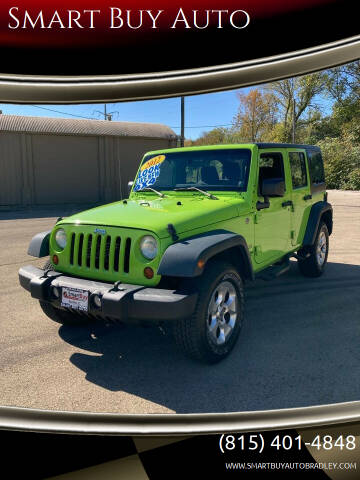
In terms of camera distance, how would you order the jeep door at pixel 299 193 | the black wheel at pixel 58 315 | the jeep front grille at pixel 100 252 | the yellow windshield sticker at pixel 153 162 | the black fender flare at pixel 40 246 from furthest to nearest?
the jeep door at pixel 299 193, the yellow windshield sticker at pixel 153 162, the black wheel at pixel 58 315, the black fender flare at pixel 40 246, the jeep front grille at pixel 100 252

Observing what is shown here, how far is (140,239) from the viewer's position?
11.2ft

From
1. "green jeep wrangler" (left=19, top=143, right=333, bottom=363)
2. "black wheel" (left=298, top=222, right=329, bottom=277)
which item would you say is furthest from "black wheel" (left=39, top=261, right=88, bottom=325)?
"black wheel" (left=298, top=222, right=329, bottom=277)

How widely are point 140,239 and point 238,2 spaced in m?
1.93

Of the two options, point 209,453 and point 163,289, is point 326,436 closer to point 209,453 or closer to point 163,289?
point 209,453

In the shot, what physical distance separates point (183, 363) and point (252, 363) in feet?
1.94

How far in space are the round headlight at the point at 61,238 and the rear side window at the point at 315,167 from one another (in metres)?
3.73

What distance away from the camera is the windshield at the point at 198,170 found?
14.4 feet

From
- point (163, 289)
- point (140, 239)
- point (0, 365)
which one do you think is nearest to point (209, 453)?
point (163, 289)

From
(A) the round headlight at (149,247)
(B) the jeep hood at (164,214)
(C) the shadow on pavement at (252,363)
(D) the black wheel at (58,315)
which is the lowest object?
(C) the shadow on pavement at (252,363)

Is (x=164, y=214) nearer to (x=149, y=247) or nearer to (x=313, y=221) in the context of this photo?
(x=149, y=247)

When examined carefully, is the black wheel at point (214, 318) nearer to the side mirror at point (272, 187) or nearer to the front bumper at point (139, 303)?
the front bumper at point (139, 303)

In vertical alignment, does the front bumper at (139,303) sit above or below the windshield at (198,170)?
below

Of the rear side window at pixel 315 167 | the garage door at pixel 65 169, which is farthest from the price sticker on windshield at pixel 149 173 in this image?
the garage door at pixel 65 169

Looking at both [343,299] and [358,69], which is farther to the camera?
[358,69]
